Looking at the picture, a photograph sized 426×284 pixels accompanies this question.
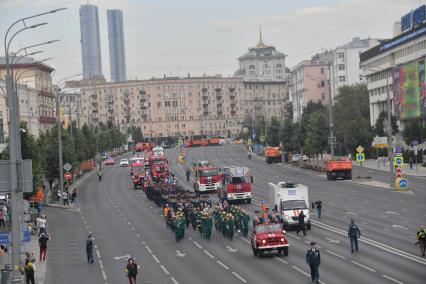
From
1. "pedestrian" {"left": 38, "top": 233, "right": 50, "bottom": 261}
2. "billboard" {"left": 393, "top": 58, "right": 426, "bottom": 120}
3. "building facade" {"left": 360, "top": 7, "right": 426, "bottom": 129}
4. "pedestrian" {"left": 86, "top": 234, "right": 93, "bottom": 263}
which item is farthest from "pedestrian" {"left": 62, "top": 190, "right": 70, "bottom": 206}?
"billboard" {"left": 393, "top": 58, "right": 426, "bottom": 120}

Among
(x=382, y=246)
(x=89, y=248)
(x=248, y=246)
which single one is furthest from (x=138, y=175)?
(x=382, y=246)

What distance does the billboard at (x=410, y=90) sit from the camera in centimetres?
10997

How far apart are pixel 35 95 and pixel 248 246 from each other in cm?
9399

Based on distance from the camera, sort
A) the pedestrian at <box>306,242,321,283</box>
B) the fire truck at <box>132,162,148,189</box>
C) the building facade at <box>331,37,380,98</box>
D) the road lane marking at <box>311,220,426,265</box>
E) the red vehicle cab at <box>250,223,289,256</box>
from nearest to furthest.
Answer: the pedestrian at <box>306,242,321,283</box> → the road lane marking at <box>311,220,426,265</box> → the red vehicle cab at <box>250,223,289,256</box> → the fire truck at <box>132,162,148,189</box> → the building facade at <box>331,37,380,98</box>

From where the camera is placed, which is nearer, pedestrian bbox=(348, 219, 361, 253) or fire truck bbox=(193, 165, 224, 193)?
pedestrian bbox=(348, 219, 361, 253)

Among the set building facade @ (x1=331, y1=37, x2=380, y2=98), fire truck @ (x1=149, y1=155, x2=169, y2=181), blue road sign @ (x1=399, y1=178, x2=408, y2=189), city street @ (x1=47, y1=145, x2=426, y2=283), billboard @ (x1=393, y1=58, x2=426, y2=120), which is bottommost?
city street @ (x1=47, y1=145, x2=426, y2=283)

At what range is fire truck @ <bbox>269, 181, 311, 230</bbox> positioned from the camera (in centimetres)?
4494

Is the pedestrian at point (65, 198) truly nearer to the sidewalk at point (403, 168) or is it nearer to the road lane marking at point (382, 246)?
the road lane marking at point (382, 246)

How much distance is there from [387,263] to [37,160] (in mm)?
35990

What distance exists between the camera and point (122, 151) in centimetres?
19788

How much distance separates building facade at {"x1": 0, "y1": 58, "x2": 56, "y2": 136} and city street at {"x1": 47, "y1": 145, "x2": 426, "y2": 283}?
5247 cm

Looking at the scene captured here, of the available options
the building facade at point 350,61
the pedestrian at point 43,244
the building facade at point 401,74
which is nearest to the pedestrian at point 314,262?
the pedestrian at point 43,244

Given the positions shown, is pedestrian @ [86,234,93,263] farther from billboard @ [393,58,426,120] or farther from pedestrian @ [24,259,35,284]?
billboard @ [393,58,426,120]

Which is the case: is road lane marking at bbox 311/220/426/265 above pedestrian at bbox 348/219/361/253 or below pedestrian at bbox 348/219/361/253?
below
